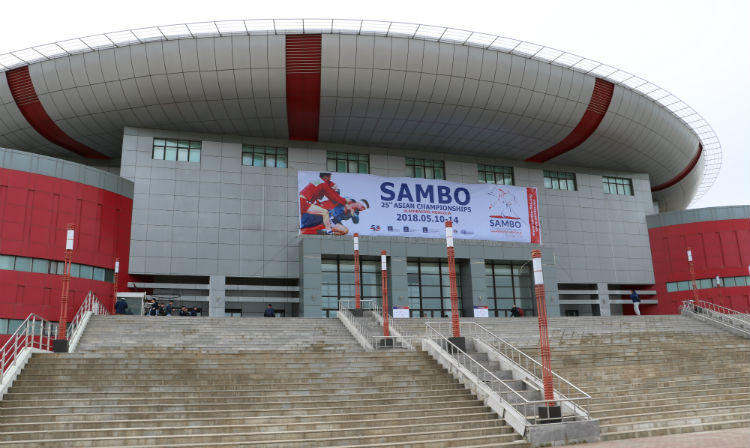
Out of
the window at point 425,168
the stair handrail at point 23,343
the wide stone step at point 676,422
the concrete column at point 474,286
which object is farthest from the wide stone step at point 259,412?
the window at point 425,168

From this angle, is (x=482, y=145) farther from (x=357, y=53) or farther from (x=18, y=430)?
(x=18, y=430)

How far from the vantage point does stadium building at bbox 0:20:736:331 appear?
31844 millimetres

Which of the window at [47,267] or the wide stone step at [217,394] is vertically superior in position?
the window at [47,267]

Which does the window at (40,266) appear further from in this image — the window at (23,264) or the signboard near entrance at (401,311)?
the signboard near entrance at (401,311)

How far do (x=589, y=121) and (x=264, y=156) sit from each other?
2024cm

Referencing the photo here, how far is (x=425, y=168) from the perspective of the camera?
134ft

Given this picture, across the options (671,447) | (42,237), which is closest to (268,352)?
(671,447)

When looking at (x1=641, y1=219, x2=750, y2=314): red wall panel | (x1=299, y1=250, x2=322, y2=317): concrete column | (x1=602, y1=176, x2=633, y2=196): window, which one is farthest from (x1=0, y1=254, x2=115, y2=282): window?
(x1=641, y1=219, x2=750, y2=314): red wall panel

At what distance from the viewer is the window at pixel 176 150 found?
119ft

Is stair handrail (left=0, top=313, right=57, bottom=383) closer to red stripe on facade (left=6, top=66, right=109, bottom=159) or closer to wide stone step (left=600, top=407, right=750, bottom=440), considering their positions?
red stripe on facade (left=6, top=66, right=109, bottom=159)

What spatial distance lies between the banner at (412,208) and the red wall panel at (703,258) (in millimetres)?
10001

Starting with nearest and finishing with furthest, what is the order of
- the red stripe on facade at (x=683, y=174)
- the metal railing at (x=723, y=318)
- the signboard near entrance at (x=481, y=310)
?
the metal railing at (x=723, y=318) → the signboard near entrance at (x=481, y=310) → the red stripe on facade at (x=683, y=174)

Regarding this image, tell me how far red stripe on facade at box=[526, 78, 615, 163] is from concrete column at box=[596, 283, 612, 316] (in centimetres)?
970

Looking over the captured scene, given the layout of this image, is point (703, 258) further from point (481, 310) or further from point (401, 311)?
point (401, 311)
